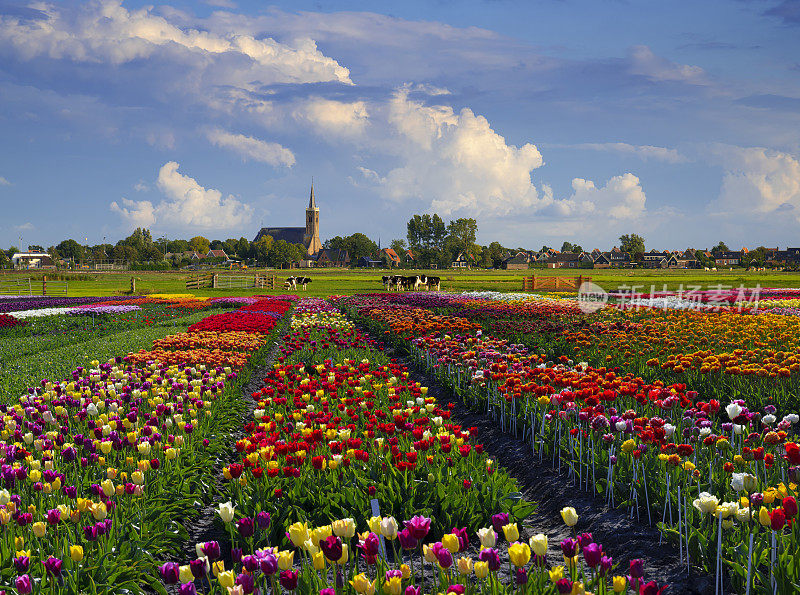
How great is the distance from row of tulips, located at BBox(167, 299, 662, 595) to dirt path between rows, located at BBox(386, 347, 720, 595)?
0.69 feet

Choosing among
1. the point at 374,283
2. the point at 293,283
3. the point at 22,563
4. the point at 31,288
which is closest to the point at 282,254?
the point at 374,283

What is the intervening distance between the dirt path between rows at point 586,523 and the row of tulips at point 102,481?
11.0 ft

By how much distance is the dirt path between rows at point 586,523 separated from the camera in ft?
15.0

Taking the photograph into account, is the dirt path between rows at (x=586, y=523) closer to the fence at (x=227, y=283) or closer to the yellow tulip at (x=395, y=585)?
the yellow tulip at (x=395, y=585)

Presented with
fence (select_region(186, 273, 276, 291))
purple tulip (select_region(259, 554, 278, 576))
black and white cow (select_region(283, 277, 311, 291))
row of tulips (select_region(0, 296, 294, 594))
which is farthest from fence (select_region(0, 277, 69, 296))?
purple tulip (select_region(259, 554, 278, 576))

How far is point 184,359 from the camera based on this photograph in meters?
12.4

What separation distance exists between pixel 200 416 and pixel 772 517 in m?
7.06

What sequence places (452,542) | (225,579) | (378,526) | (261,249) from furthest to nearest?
(261,249), (378,526), (452,542), (225,579)

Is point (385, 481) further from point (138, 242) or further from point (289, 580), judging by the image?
point (138, 242)

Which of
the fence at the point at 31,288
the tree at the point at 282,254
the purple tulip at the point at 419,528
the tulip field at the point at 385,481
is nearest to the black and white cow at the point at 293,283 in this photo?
the fence at the point at 31,288

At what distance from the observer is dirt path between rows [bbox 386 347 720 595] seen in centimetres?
459

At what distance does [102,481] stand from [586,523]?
14.0 ft

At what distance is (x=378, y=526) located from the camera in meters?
3.52

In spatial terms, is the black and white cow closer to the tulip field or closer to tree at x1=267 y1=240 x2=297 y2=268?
the tulip field
